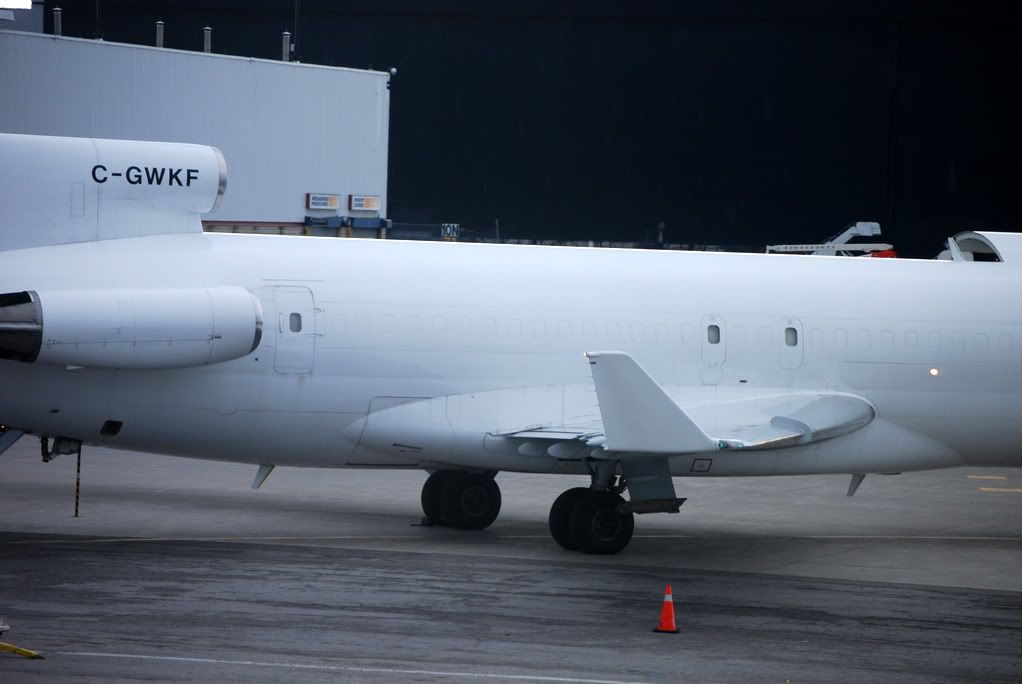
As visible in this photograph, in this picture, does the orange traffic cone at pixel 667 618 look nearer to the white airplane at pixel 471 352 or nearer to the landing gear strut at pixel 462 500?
the white airplane at pixel 471 352

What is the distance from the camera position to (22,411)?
16.7 meters

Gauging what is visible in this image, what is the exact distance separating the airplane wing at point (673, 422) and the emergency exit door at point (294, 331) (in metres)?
2.73

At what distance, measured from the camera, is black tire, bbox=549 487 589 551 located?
1811 cm

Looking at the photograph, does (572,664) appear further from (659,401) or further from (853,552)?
(853,552)

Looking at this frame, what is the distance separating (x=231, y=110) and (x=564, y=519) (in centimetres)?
1835

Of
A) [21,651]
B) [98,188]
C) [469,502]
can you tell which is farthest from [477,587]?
[98,188]

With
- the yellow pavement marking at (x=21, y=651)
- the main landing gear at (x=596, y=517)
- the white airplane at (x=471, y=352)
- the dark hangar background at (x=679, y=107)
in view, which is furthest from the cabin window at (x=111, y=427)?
the dark hangar background at (x=679, y=107)

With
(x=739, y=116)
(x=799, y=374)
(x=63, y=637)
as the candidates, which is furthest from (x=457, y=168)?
(x=63, y=637)

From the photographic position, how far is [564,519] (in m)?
18.2

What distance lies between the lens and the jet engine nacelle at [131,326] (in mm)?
15906

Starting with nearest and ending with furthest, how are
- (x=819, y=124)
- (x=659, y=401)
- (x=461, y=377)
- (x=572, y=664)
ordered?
(x=572, y=664) < (x=659, y=401) < (x=461, y=377) < (x=819, y=124)

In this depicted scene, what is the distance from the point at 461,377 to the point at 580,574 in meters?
3.17

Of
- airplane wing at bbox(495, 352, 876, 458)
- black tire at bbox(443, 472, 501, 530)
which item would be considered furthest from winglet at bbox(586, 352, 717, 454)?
black tire at bbox(443, 472, 501, 530)

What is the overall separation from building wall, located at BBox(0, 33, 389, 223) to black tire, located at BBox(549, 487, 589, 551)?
56.8 ft
